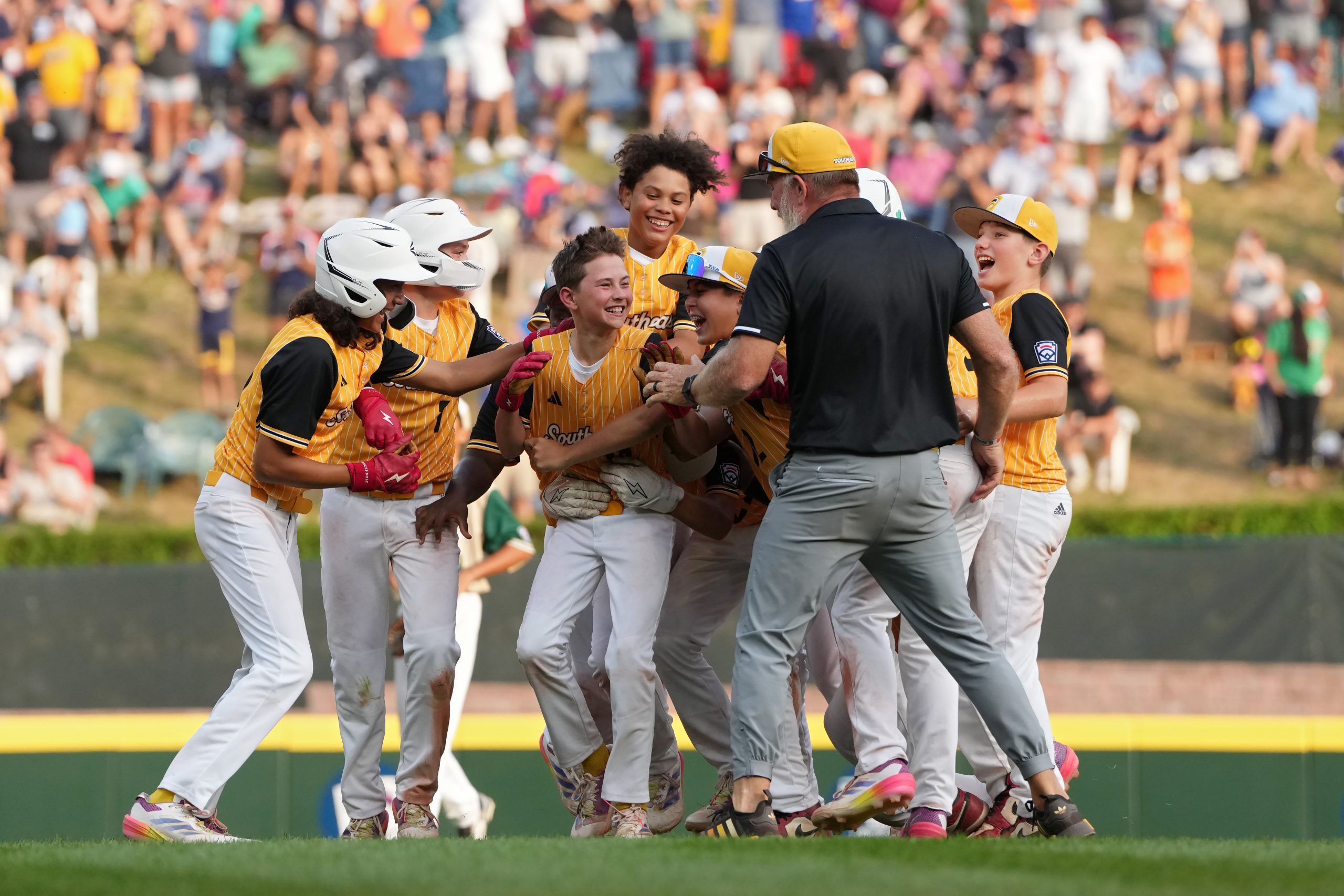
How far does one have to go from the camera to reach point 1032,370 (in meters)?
6.88

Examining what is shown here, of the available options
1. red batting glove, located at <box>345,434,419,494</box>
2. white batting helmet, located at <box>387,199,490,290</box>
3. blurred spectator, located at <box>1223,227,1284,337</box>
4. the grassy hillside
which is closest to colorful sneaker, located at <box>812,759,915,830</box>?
red batting glove, located at <box>345,434,419,494</box>

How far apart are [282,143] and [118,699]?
11629 mm

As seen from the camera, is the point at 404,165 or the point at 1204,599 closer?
the point at 1204,599

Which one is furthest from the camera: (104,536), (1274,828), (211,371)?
(211,371)

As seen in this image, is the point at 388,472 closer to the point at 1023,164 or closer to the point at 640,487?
the point at 640,487

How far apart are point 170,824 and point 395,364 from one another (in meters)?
2.09

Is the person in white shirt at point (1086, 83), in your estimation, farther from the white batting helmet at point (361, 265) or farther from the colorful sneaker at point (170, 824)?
the colorful sneaker at point (170, 824)

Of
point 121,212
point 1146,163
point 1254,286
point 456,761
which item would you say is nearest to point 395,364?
point 456,761

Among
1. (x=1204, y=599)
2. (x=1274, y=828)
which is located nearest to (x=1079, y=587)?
(x=1204, y=599)

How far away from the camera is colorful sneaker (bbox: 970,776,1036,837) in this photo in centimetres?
683

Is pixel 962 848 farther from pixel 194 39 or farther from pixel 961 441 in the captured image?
pixel 194 39

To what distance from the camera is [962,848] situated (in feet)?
18.7

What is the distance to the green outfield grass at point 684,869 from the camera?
487 centimetres

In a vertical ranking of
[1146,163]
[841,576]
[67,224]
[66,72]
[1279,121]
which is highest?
[66,72]
